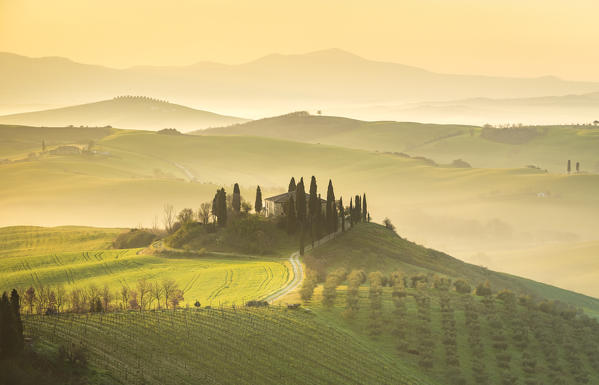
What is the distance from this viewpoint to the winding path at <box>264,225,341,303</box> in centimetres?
7233

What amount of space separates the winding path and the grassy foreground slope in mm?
1924

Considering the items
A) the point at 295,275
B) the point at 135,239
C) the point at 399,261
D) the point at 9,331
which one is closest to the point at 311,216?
the point at 399,261

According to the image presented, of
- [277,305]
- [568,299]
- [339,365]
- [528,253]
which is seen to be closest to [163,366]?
[339,365]

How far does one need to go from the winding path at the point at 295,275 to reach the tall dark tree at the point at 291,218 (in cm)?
465

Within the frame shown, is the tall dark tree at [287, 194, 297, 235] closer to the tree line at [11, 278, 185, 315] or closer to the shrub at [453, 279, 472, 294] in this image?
the tree line at [11, 278, 185, 315]

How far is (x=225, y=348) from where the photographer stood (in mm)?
49906

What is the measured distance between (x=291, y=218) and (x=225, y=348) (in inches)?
2127

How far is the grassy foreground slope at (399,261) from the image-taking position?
303 ft

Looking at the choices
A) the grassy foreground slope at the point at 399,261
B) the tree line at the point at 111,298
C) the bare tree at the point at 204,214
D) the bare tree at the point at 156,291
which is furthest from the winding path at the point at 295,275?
the bare tree at the point at 204,214

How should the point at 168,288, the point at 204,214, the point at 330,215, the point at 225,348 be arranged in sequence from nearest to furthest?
the point at 225,348
the point at 168,288
the point at 330,215
the point at 204,214

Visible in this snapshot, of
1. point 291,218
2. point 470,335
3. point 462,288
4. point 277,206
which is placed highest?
point 277,206

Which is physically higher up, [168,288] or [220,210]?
[220,210]

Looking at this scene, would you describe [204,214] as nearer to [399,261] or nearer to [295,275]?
[295,275]

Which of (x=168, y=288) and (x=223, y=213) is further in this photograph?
(x=223, y=213)
